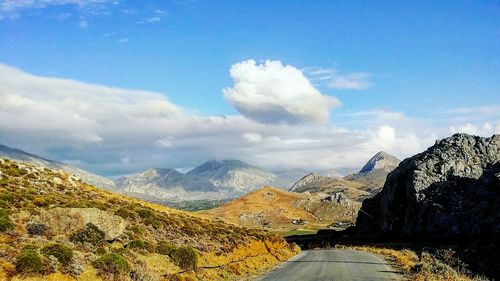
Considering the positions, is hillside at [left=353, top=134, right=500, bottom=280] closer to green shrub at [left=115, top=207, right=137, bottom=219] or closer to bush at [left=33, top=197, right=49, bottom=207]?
green shrub at [left=115, top=207, right=137, bottom=219]

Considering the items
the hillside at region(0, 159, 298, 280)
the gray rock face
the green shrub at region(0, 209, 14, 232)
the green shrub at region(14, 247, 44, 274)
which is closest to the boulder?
the hillside at region(0, 159, 298, 280)

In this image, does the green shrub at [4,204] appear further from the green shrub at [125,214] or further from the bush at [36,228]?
the green shrub at [125,214]

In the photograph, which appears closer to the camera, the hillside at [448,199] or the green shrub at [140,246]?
the green shrub at [140,246]

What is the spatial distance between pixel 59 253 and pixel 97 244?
634 centimetres

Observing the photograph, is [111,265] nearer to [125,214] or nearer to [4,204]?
[4,204]

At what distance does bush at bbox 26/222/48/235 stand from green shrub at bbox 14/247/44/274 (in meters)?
7.14

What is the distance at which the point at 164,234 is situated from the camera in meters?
40.2

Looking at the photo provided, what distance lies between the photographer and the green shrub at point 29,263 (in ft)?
64.1

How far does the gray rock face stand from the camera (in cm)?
8112

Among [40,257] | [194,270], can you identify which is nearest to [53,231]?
[40,257]

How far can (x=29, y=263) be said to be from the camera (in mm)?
19781

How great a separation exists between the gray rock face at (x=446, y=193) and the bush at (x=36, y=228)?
71.3m

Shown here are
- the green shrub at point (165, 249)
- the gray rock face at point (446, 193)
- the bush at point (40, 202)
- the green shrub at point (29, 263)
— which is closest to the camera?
the green shrub at point (29, 263)

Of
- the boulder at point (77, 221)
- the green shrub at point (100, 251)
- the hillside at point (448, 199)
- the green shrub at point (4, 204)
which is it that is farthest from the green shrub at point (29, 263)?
the hillside at point (448, 199)
